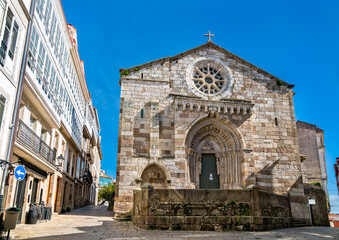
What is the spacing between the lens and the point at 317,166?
29375mm

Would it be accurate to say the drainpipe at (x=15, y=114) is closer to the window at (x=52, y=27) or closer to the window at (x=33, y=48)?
the window at (x=33, y=48)

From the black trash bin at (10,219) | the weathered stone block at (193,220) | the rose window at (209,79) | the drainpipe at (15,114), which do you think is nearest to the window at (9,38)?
the drainpipe at (15,114)

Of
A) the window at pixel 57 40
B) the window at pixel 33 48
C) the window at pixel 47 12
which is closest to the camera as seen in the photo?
the window at pixel 33 48

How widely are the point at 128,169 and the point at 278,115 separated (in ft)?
32.0

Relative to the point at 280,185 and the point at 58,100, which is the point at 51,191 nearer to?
the point at 58,100

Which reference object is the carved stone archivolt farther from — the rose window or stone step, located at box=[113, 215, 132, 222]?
stone step, located at box=[113, 215, 132, 222]

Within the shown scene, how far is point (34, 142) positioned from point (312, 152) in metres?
25.3

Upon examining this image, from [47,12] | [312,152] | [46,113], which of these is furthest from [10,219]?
[312,152]

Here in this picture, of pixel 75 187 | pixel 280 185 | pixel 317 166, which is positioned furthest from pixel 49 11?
pixel 317 166

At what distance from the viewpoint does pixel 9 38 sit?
32.9 ft

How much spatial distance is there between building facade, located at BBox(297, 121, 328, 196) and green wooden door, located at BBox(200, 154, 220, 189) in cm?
1499

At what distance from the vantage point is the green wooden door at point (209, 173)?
17797mm

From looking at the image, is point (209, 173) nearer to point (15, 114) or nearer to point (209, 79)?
point (209, 79)

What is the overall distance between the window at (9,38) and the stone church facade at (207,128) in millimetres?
7586
